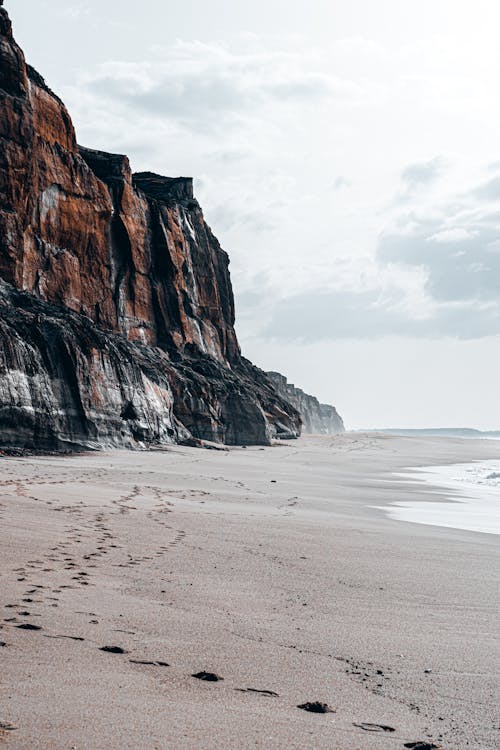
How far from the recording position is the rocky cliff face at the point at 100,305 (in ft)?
75.0

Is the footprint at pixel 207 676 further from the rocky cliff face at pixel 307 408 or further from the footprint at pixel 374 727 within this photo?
the rocky cliff face at pixel 307 408

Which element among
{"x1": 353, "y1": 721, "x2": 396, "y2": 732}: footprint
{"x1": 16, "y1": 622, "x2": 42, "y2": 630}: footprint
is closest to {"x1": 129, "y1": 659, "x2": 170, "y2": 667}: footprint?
{"x1": 16, "y1": 622, "x2": 42, "y2": 630}: footprint

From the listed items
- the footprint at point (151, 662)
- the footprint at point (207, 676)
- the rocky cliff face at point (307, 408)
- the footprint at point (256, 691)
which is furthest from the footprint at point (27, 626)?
the rocky cliff face at point (307, 408)

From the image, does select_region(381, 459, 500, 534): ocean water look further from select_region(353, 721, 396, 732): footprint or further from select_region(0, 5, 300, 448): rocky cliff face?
select_region(0, 5, 300, 448): rocky cliff face

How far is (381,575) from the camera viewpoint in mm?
6781

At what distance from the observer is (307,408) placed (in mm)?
122750

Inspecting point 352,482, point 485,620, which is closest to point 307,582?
point 485,620

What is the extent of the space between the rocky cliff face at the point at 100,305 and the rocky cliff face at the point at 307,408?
43649 mm

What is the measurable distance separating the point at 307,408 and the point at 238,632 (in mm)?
118806

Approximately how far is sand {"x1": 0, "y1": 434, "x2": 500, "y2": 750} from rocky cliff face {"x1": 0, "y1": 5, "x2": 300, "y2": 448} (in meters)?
13.0

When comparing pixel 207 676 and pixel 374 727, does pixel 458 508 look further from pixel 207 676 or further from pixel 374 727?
pixel 374 727

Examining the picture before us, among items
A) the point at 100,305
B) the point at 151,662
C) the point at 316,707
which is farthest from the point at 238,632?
the point at 100,305

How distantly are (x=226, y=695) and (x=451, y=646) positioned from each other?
6.15 ft

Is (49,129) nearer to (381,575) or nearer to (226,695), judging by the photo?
(381,575)
